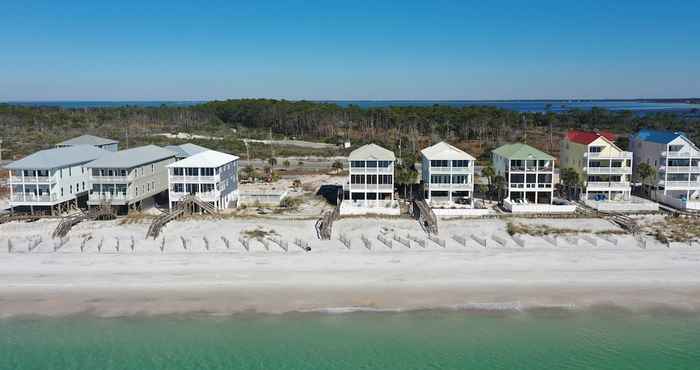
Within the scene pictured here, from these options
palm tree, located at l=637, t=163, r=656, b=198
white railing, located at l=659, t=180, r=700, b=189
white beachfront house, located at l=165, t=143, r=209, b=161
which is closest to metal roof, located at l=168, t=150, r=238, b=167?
white beachfront house, located at l=165, t=143, r=209, b=161

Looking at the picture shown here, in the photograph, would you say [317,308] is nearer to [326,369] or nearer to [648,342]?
[326,369]

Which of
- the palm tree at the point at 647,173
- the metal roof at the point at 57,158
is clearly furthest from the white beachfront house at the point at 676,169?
the metal roof at the point at 57,158

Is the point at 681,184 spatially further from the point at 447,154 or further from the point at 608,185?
the point at 447,154

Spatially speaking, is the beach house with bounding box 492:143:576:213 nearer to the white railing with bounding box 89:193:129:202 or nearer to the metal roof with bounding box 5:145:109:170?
the white railing with bounding box 89:193:129:202

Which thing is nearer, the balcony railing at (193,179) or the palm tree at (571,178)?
the balcony railing at (193,179)

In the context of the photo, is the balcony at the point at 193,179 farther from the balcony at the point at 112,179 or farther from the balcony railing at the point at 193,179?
the balcony at the point at 112,179

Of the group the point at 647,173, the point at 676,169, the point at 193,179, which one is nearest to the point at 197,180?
the point at 193,179

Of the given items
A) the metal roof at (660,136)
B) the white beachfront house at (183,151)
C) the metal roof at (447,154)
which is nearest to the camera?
the metal roof at (447,154)

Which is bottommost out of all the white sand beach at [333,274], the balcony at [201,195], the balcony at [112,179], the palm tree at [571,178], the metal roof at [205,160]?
the white sand beach at [333,274]
